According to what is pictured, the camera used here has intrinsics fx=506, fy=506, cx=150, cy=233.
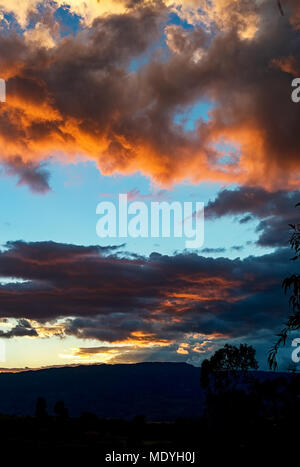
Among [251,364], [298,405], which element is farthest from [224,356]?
[298,405]

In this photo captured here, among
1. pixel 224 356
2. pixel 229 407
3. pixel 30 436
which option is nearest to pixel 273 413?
pixel 229 407

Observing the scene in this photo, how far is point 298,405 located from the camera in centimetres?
3409
